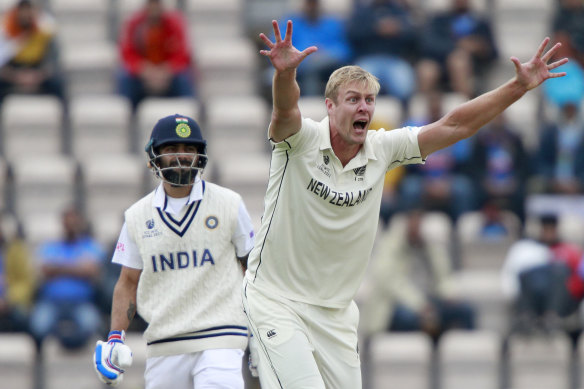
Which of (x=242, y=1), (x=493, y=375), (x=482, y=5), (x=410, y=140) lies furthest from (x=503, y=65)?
(x=410, y=140)

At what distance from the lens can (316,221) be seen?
224 inches

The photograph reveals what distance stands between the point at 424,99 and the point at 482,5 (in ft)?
6.15

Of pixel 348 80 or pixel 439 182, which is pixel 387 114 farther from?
pixel 348 80

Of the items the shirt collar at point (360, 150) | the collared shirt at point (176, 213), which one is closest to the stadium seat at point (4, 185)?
the collared shirt at point (176, 213)

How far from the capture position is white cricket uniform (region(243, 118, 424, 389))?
5.66 meters

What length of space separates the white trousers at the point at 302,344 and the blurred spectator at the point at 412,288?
4198mm

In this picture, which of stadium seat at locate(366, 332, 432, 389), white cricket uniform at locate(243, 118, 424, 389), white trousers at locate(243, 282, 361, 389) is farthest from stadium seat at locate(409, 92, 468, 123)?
white trousers at locate(243, 282, 361, 389)

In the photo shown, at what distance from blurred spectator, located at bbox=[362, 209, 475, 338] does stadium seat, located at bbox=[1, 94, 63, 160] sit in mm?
3460

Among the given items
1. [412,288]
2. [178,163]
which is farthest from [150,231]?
[412,288]

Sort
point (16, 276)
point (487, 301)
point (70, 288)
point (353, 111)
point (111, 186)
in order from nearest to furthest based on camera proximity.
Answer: point (353, 111)
point (70, 288)
point (16, 276)
point (487, 301)
point (111, 186)

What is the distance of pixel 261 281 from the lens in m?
5.86

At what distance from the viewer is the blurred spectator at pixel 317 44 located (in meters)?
11.6

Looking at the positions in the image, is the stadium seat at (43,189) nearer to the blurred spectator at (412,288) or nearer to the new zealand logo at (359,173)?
the blurred spectator at (412,288)

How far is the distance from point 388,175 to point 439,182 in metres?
0.48
